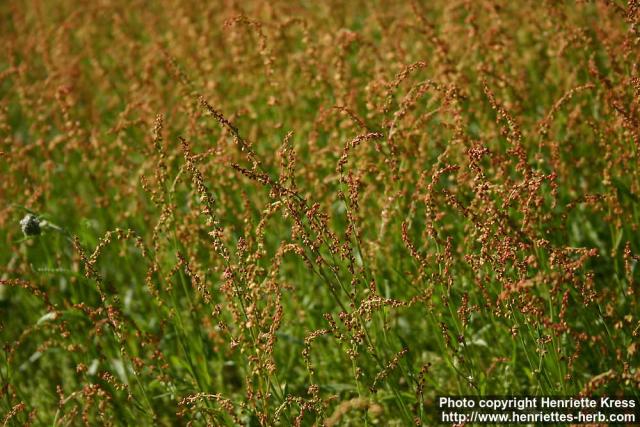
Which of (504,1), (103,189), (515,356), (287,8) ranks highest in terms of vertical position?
(287,8)

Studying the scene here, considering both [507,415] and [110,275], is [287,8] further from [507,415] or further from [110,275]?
[507,415]

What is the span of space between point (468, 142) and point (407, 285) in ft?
2.14

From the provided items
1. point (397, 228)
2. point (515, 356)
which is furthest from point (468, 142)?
point (515, 356)

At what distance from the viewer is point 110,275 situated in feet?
14.0

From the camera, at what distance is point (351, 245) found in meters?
3.31

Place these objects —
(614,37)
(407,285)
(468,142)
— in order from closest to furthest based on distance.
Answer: (468,142) → (407,285) → (614,37)

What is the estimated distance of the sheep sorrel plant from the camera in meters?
2.21

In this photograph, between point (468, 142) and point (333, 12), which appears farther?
point (333, 12)

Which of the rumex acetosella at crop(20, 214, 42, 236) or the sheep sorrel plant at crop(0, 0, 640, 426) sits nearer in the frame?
the sheep sorrel plant at crop(0, 0, 640, 426)

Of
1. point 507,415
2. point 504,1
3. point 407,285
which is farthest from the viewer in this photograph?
point 504,1

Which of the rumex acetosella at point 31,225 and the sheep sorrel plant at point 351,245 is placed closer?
the sheep sorrel plant at point 351,245

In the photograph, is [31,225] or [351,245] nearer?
[31,225]

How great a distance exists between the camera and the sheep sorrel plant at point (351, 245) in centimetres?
221

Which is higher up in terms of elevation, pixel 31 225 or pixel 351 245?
pixel 31 225
